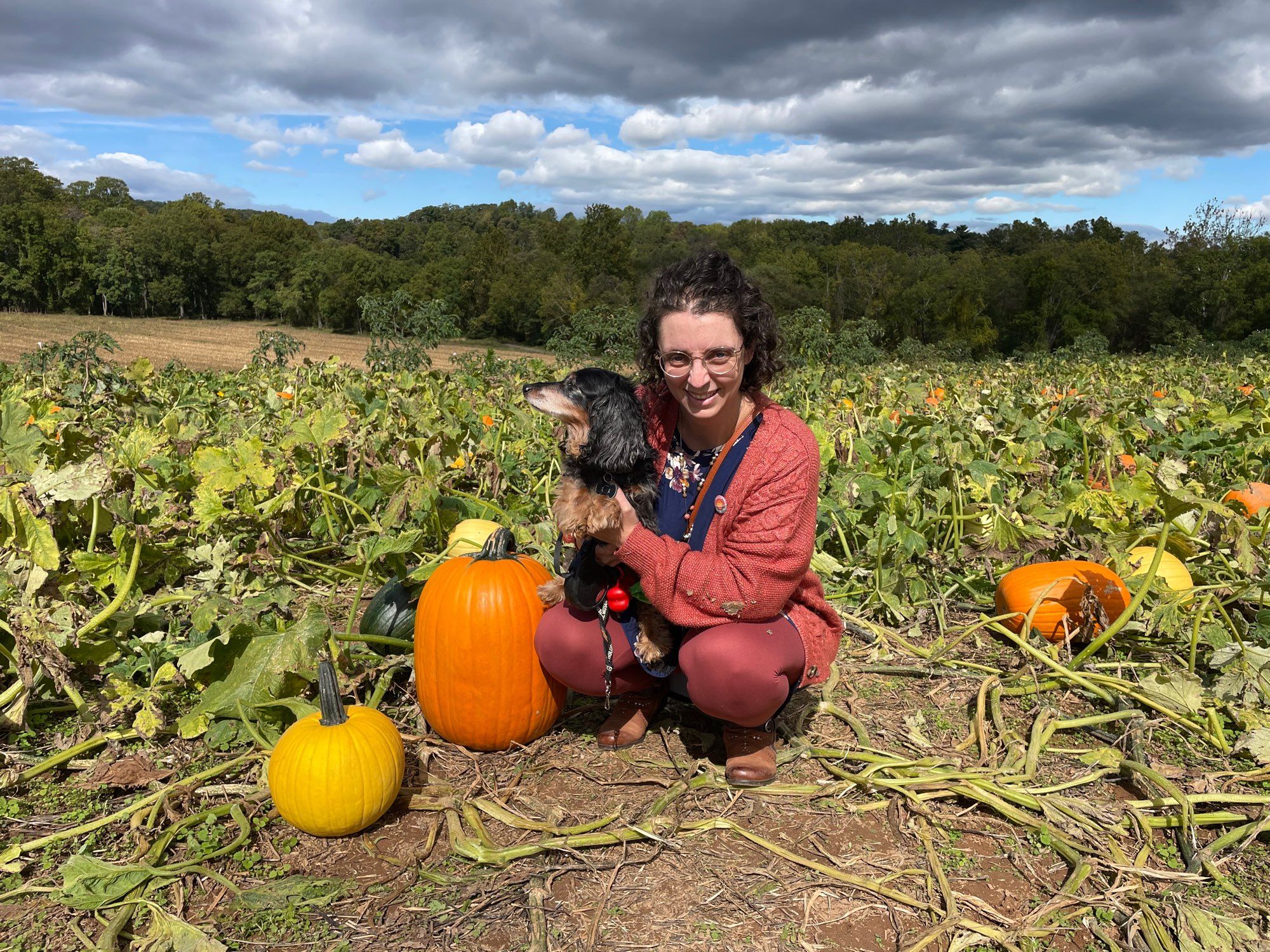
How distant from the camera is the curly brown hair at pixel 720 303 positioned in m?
2.53

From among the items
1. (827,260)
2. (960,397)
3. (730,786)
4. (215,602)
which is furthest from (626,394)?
(827,260)

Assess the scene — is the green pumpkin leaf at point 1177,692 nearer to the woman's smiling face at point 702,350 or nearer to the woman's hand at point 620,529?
the woman's smiling face at point 702,350

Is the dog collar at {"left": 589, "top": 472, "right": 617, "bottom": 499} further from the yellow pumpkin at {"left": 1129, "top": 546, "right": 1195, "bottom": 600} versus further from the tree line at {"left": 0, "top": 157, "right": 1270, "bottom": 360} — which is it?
the tree line at {"left": 0, "top": 157, "right": 1270, "bottom": 360}

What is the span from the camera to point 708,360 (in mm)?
2521

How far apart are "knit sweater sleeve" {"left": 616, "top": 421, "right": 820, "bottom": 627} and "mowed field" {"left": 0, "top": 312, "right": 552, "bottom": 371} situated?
29.5 meters

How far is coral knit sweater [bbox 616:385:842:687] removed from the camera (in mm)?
2527

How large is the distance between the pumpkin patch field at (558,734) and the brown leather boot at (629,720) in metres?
0.06

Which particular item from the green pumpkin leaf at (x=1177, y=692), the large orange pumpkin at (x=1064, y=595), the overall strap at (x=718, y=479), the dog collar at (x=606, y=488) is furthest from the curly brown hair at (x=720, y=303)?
the green pumpkin leaf at (x=1177, y=692)

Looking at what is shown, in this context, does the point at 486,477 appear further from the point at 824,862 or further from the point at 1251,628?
the point at 1251,628

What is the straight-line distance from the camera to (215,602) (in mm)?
2869

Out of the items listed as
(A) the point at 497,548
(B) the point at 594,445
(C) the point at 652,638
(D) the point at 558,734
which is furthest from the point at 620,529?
(D) the point at 558,734

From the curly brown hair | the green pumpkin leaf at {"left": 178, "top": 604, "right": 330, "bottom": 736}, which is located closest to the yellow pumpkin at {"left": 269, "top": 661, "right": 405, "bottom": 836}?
the green pumpkin leaf at {"left": 178, "top": 604, "right": 330, "bottom": 736}

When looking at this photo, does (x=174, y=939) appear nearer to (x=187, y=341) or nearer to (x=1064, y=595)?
(x=1064, y=595)

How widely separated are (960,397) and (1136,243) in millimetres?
68655
